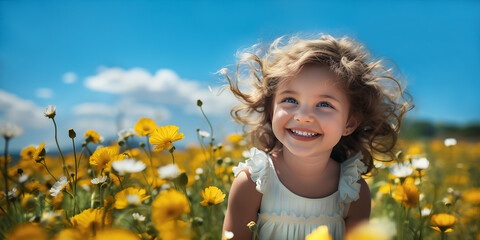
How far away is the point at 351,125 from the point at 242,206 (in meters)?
0.57

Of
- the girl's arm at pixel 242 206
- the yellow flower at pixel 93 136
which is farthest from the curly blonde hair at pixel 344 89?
the yellow flower at pixel 93 136

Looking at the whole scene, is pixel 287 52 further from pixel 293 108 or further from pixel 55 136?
pixel 55 136

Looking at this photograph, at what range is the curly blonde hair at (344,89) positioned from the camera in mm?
1321

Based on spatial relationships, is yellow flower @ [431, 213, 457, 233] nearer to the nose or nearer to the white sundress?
the white sundress

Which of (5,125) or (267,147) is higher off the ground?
(267,147)

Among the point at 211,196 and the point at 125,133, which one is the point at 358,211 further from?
the point at 125,133

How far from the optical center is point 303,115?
1169 millimetres

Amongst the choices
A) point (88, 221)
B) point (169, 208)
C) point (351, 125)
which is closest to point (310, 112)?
point (351, 125)

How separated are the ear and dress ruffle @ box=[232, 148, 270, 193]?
35 cm

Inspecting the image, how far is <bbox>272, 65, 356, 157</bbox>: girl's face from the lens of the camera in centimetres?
120

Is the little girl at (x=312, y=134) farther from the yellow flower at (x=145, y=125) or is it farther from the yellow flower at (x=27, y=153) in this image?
the yellow flower at (x=27, y=153)

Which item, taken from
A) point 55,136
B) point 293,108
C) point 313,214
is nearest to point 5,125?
point 55,136

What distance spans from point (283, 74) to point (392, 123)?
64 cm

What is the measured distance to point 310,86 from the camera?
121cm
